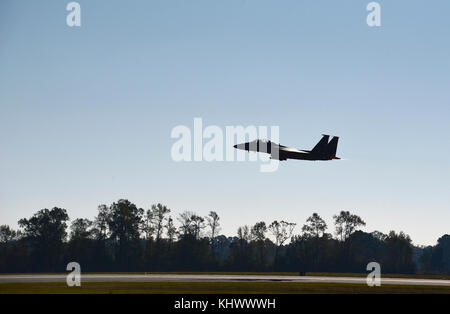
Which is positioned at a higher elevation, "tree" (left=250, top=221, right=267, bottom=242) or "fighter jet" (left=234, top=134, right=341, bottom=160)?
"fighter jet" (left=234, top=134, right=341, bottom=160)

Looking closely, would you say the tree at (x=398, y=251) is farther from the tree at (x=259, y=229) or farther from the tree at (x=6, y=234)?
the tree at (x=6, y=234)

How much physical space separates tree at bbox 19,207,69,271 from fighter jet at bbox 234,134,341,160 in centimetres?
7429

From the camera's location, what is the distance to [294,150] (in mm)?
86375

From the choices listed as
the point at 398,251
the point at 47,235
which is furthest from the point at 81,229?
the point at 398,251

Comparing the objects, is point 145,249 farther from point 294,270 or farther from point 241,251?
point 294,270

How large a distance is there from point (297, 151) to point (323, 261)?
73952mm

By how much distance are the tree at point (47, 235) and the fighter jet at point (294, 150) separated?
74.3 metres

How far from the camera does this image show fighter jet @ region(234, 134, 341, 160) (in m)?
84.5

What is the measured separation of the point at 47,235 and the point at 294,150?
86.1m

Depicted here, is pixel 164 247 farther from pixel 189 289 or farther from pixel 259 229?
pixel 189 289

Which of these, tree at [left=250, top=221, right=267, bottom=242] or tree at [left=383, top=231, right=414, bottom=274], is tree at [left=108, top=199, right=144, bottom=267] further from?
tree at [left=383, top=231, right=414, bottom=274]

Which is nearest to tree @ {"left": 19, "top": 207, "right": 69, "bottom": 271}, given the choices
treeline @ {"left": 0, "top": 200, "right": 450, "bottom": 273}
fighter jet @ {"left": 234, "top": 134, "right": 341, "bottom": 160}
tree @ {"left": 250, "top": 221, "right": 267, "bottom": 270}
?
→ treeline @ {"left": 0, "top": 200, "right": 450, "bottom": 273}
